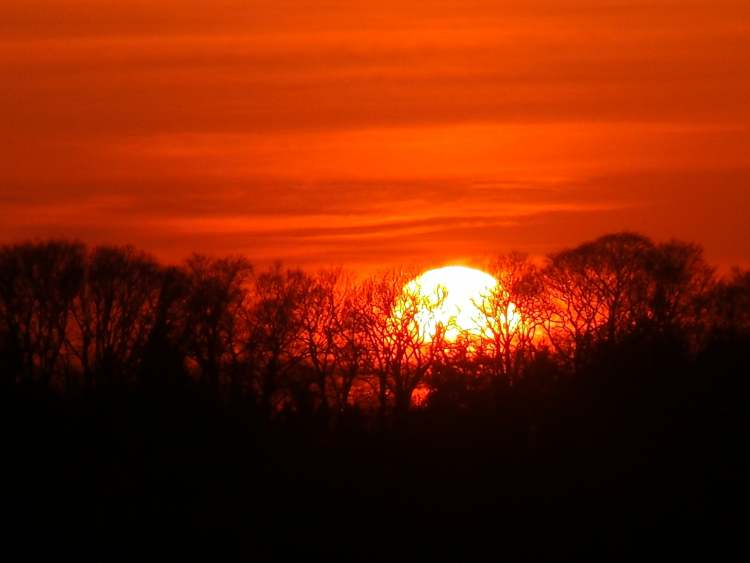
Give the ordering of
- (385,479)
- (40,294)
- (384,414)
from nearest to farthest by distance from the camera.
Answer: (385,479)
(384,414)
(40,294)

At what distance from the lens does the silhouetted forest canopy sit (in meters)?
45.4

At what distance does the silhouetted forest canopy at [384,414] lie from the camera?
45.4 meters

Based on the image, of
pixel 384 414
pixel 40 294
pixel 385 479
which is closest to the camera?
pixel 385 479

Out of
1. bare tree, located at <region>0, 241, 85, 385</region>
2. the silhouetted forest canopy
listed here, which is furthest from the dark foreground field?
bare tree, located at <region>0, 241, 85, 385</region>

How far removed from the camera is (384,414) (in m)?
73.9

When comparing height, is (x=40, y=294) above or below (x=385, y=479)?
above

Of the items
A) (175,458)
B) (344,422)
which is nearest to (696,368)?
(344,422)

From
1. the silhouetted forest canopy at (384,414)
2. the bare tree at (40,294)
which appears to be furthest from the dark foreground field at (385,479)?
the bare tree at (40,294)

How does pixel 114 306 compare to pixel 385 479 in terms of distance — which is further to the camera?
pixel 114 306

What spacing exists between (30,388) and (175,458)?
10.3m

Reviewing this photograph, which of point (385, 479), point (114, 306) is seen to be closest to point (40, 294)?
point (114, 306)

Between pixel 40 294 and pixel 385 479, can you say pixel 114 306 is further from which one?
pixel 385 479

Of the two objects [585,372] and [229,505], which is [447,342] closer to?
[585,372]

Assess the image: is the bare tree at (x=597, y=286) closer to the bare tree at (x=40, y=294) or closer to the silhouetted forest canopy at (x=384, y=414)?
the silhouetted forest canopy at (x=384, y=414)
